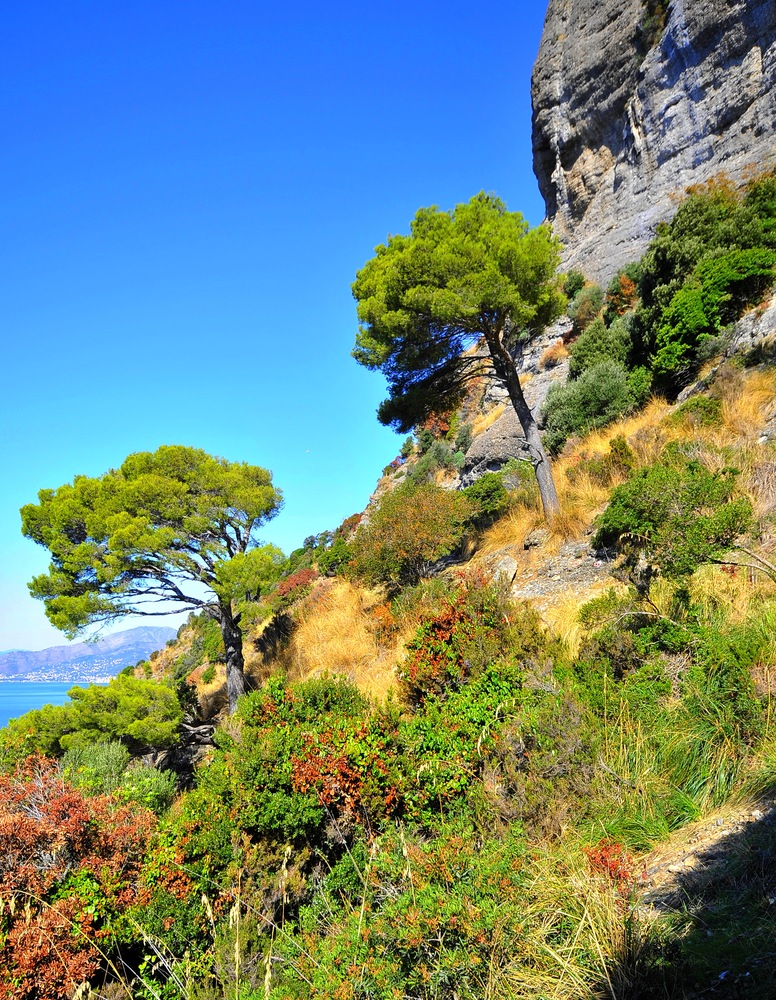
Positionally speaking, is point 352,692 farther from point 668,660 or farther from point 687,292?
point 687,292

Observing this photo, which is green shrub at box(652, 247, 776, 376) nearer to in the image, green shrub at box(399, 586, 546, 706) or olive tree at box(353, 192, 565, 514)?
olive tree at box(353, 192, 565, 514)

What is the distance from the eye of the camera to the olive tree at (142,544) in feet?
32.9

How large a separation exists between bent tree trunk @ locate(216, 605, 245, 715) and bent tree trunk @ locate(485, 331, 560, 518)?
696 centimetres

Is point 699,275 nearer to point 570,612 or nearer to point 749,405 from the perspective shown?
point 749,405

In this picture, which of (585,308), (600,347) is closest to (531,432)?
(600,347)

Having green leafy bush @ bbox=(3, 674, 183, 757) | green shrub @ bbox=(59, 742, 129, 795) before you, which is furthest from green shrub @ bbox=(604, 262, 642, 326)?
green shrub @ bbox=(59, 742, 129, 795)

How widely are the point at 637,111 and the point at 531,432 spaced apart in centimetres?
2276

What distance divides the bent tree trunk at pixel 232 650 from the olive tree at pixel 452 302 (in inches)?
214

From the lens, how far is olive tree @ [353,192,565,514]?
8523 millimetres

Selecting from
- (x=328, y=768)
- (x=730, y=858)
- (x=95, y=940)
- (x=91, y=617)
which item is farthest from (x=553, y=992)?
(x=91, y=617)

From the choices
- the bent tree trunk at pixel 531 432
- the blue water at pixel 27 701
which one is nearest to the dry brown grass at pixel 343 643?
the bent tree trunk at pixel 531 432

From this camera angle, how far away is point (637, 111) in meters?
22.1

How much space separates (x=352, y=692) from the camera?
16.0ft

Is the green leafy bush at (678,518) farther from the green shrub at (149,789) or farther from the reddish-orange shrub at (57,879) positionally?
the green shrub at (149,789)
